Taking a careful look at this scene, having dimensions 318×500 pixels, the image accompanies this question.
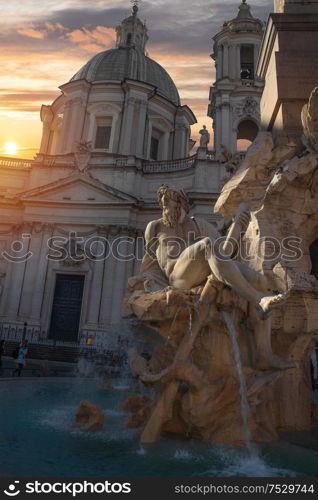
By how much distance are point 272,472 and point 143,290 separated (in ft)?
7.57

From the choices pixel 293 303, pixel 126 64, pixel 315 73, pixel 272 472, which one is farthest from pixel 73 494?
pixel 126 64

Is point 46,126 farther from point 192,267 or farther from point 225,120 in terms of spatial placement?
point 192,267

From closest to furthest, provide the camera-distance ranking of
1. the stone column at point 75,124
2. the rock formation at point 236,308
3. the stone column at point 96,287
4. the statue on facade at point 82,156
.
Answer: the rock formation at point 236,308
the stone column at point 96,287
the statue on facade at point 82,156
the stone column at point 75,124

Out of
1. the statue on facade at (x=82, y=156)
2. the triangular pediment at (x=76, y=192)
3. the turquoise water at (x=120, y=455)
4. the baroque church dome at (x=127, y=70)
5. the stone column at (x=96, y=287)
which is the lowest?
the turquoise water at (x=120, y=455)

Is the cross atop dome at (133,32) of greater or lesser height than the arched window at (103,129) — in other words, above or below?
above

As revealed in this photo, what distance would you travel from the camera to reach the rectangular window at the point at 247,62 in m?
27.3

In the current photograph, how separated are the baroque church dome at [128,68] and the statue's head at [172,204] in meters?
29.4

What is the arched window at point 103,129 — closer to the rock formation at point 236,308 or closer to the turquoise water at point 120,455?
the rock formation at point 236,308

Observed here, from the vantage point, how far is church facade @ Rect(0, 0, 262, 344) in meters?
23.1

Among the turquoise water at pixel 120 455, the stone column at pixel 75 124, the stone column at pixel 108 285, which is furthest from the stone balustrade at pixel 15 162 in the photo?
the turquoise water at pixel 120 455

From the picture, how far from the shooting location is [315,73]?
229 inches

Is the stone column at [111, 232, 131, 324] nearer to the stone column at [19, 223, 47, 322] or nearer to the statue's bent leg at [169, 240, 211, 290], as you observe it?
the stone column at [19, 223, 47, 322]

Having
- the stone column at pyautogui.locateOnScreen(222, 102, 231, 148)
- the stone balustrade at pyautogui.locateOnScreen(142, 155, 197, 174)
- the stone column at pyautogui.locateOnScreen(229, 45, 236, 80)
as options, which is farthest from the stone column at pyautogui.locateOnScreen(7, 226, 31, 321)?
the stone column at pyautogui.locateOnScreen(229, 45, 236, 80)

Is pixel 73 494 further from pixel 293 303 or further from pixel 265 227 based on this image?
pixel 265 227
